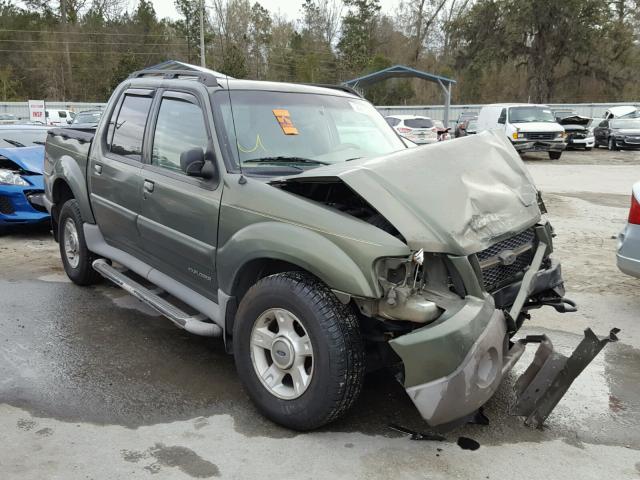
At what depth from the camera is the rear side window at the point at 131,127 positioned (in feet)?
15.0

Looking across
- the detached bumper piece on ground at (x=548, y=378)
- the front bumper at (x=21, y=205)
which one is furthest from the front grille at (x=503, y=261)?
the front bumper at (x=21, y=205)

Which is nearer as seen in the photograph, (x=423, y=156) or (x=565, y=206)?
(x=423, y=156)

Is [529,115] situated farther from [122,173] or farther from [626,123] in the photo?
[122,173]

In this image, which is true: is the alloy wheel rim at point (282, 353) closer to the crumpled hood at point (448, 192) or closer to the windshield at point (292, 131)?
the crumpled hood at point (448, 192)

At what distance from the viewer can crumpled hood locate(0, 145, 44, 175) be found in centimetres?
796

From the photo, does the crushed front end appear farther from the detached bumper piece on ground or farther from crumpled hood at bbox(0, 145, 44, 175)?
crumpled hood at bbox(0, 145, 44, 175)

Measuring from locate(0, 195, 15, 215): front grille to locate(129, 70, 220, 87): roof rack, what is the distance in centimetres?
374

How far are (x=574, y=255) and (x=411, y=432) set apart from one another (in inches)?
198

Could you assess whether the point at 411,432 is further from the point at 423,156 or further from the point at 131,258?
the point at 131,258

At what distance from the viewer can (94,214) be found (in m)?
5.20

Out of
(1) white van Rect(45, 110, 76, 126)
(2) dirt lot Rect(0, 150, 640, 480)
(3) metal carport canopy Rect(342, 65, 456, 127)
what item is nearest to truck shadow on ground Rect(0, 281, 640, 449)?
(2) dirt lot Rect(0, 150, 640, 480)

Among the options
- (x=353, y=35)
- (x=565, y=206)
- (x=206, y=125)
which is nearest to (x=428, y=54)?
(x=353, y=35)

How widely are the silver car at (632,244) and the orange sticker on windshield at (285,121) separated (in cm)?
303

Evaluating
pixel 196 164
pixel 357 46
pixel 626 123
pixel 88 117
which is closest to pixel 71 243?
pixel 196 164
